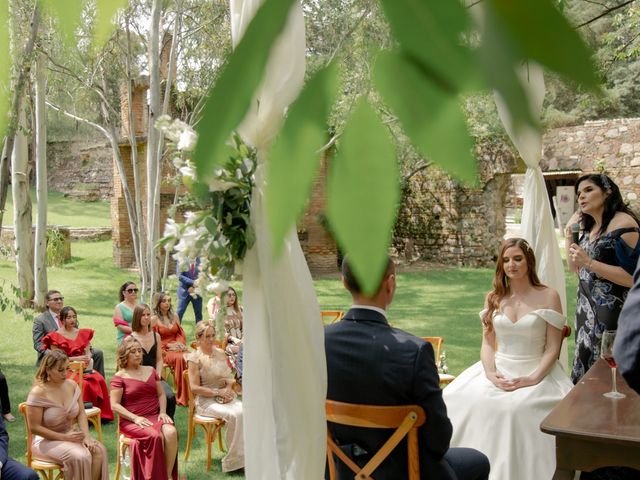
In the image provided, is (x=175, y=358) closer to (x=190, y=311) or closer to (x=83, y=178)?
(x=190, y=311)

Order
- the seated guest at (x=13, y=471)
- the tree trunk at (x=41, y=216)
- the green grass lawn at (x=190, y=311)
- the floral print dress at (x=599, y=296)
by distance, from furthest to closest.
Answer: the tree trunk at (x=41, y=216) → the green grass lawn at (x=190, y=311) → the floral print dress at (x=599, y=296) → the seated guest at (x=13, y=471)

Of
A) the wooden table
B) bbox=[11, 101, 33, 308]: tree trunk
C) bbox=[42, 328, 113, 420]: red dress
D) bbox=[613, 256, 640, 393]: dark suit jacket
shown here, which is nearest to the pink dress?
bbox=[42, 328, 113, 420]: red dress

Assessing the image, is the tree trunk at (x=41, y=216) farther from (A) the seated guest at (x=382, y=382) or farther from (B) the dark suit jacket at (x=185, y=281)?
(A) the seated guest at (x=382, y=382)

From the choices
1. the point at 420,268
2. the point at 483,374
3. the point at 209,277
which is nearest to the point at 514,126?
the point at 209,277

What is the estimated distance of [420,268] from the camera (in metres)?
17.4

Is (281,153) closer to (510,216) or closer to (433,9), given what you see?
(433,9)

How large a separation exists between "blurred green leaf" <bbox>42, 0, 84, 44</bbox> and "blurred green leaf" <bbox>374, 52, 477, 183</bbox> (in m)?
0.26

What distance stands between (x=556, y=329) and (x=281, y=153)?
3914 millimetres

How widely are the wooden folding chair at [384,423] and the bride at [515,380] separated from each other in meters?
1.31

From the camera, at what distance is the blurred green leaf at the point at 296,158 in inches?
17.7

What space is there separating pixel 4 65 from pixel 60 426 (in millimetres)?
4494

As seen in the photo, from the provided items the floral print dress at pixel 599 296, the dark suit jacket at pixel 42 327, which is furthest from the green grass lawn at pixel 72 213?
the floral print dress at pixel 599 296

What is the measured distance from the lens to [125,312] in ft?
23.7

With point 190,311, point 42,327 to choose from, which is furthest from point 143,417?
point 190,311
